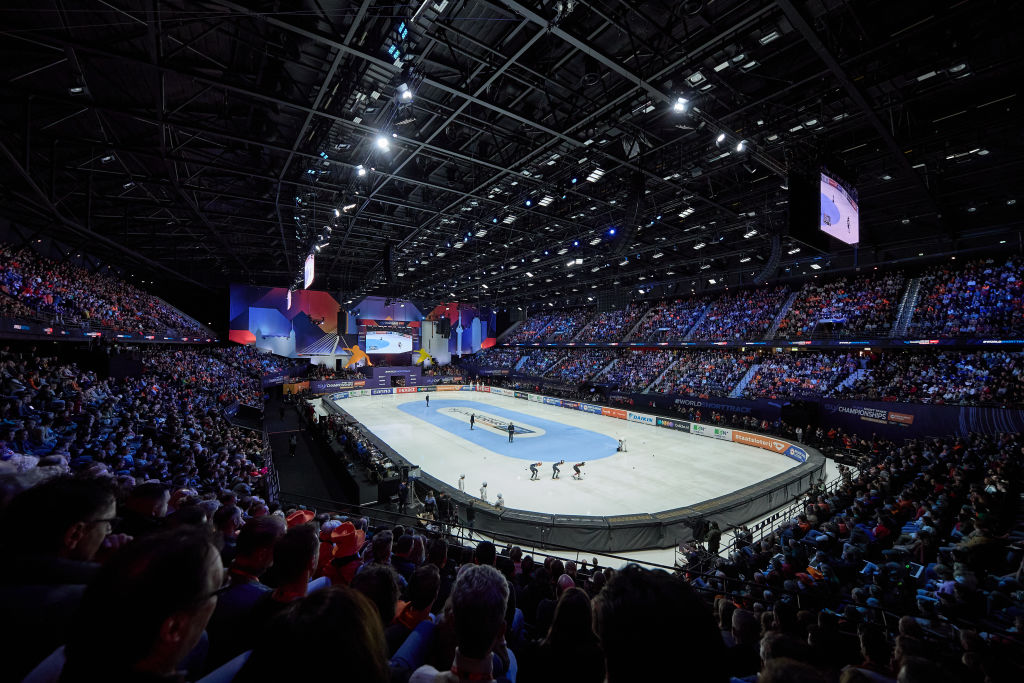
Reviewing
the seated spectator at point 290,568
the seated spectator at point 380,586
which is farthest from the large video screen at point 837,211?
the seated spectator at point 290,568

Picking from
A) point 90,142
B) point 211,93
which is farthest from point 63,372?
point 211,93

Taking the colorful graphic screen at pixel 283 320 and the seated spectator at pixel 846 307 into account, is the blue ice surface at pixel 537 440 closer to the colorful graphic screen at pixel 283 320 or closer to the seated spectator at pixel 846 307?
the seated spectator at pixel 846 307

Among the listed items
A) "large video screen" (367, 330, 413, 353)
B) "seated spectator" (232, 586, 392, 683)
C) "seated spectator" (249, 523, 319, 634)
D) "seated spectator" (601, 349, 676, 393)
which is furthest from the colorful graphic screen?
"seated spectator" (232, 586, 392, 683)

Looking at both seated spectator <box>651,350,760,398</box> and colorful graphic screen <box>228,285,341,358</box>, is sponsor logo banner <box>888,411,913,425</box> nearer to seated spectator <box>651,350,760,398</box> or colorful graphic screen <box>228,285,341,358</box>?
seated spectator <box>651,350,760,398</box>

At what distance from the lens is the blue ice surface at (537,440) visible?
820 inches

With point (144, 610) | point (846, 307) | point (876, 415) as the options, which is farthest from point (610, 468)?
point (846, 307)

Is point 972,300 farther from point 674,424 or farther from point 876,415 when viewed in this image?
point 674,424

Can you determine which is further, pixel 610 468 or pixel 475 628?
pixel 610 468

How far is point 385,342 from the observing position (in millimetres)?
48375

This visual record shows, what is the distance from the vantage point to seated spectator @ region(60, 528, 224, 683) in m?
0.98

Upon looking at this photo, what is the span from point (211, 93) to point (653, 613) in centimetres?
1579

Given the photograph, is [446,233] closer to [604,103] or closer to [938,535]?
[604,103]

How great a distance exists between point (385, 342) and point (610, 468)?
36656 mm

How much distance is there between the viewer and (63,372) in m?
14.5
